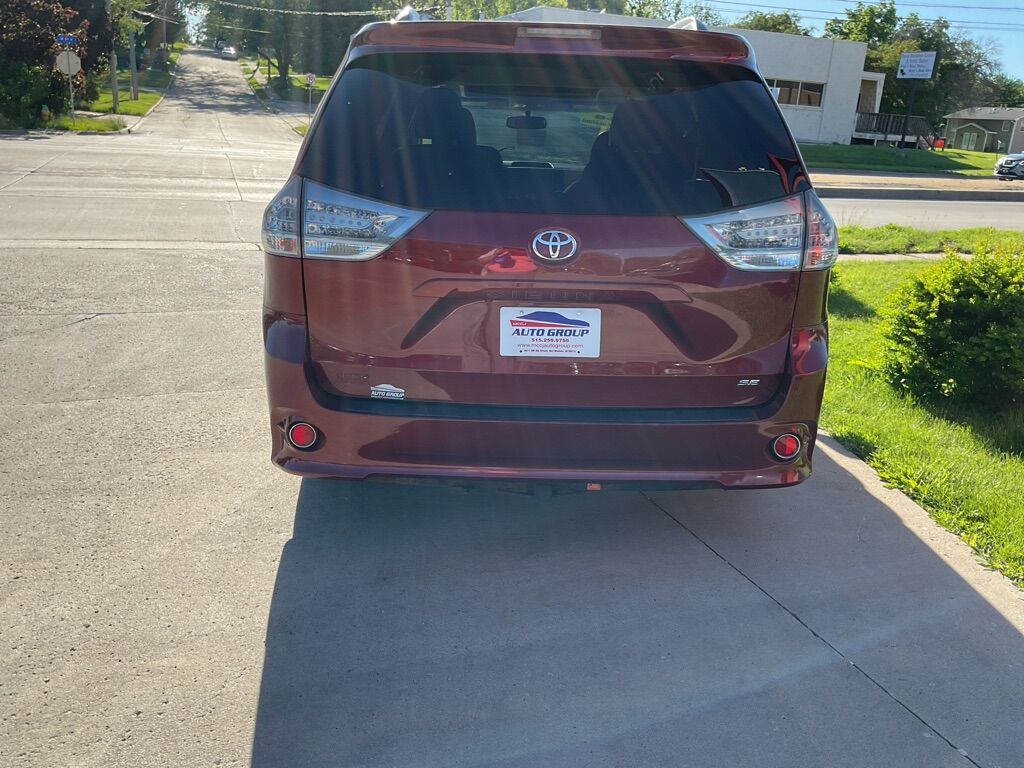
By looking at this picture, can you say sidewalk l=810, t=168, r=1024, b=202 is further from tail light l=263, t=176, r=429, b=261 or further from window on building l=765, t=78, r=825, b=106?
window on building l=765, t=78, r=825, b=106

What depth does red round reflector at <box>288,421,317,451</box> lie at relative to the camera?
3.28 m

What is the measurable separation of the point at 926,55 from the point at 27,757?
52.5 m

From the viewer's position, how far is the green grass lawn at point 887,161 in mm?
32656

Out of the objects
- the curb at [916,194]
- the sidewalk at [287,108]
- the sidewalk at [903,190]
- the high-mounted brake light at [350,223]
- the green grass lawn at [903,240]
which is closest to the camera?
the high-mounted brake light at [350,223]

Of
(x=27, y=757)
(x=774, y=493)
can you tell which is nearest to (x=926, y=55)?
(x=774, y=493)

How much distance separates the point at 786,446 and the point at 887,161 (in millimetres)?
36739

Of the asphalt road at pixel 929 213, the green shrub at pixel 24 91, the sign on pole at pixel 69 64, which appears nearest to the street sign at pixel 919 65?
the asphalt road at pixel 929 213

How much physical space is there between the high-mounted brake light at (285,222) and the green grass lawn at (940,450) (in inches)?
123

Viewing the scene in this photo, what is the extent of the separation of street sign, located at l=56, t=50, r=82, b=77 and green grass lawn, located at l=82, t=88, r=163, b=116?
8.39 m

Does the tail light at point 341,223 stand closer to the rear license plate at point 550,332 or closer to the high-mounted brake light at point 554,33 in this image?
the rear license plate at point 550,332

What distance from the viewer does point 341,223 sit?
3.10m

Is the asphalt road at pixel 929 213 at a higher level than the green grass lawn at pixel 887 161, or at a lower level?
higher

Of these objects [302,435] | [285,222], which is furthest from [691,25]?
[302,435]

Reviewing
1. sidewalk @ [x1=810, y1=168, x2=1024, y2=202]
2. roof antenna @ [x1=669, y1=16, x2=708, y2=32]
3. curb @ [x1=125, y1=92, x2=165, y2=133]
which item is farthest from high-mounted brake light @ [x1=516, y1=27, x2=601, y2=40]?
curb @ [x1=125, y1=92, x2=165, y2=133]
